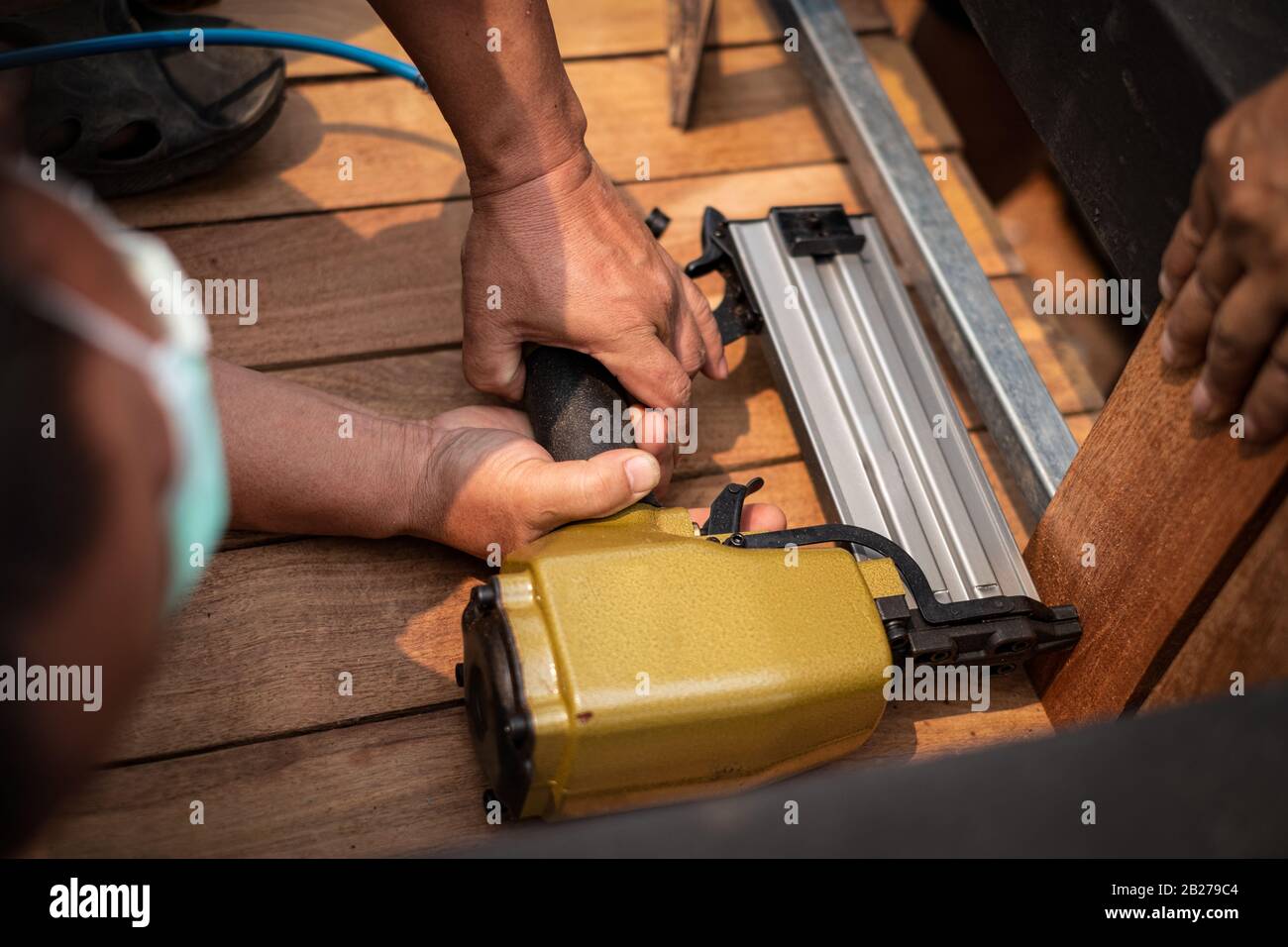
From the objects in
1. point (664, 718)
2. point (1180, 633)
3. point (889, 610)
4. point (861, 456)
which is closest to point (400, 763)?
point (664, 718)

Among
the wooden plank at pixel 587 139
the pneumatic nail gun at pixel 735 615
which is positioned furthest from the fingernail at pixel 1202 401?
the wooden plank at pixel 587 139

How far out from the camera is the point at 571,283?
3.73ft

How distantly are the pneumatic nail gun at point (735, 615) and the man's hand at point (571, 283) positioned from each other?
4 cm

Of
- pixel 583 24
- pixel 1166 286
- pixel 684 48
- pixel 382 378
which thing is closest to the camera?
pixel 1166 286

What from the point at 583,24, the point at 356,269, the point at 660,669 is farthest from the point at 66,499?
the point at 583,24

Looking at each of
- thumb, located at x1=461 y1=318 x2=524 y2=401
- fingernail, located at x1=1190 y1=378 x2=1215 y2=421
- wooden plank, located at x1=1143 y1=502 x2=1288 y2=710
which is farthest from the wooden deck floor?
fingernail, located at x1=1190 y1=378 x2=1215 y2=421

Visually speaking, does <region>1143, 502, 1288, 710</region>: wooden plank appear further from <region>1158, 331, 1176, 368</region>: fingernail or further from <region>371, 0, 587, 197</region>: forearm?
<region>371, 0, 587, 197</region>: forearm

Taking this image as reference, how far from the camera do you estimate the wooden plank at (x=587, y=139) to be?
150cm

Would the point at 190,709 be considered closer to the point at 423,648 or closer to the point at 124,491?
the point at 423,648

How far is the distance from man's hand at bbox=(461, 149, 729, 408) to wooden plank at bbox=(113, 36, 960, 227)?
1.36 ft

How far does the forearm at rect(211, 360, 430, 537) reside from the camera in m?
1.11

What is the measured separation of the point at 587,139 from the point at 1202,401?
100 cm

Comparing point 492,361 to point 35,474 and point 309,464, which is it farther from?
point 35,474

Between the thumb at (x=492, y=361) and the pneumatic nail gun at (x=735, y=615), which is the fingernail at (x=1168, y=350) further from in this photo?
the thumb at (x=492, y=361)
